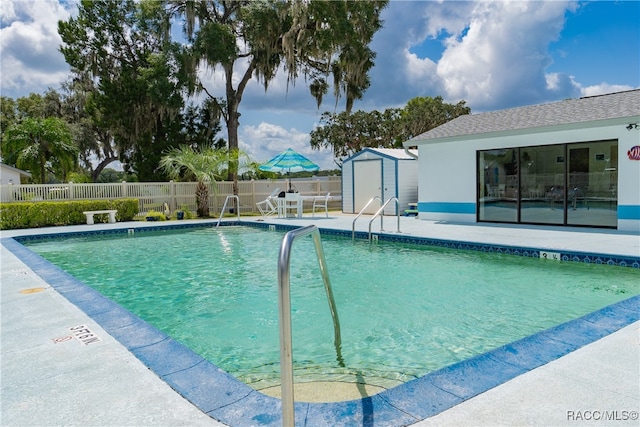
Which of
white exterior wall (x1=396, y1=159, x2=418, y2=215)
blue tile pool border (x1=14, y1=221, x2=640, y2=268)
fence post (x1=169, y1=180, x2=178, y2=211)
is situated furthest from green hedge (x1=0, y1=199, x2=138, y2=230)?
white exterior wall (x1=396, y1=159, x2=418, y2=215)

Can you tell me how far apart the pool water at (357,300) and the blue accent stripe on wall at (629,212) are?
3.69m

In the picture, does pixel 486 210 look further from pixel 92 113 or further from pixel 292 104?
pixel 92 113

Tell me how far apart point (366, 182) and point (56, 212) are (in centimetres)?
1026

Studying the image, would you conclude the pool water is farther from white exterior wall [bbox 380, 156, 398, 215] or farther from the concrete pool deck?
white exterior wall [bbox 380, 156, 398, 215]

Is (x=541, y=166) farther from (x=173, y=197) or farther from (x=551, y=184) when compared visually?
(x=173, y=197)

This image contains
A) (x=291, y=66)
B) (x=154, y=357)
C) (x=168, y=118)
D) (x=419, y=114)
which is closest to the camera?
(x=154, y=357)

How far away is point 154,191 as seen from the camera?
1692 cm

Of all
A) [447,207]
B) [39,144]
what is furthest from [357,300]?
[39,144]

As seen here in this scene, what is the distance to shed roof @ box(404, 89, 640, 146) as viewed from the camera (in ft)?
31.0

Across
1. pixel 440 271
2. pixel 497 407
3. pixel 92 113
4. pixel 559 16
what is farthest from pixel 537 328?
pixel 92 113

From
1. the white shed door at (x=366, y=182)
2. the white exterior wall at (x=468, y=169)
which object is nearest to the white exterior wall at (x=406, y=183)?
the white shed door at (x=366, y=182)

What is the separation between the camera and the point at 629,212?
9258 mm

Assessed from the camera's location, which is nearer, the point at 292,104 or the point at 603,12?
the point at 603,12

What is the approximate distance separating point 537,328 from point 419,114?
30.9 metres
